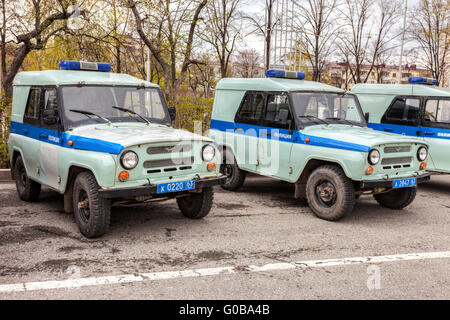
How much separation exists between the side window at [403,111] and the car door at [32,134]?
291 inches

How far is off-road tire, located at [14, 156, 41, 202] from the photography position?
7703 millimetres

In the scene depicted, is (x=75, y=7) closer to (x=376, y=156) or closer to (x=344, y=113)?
(x=344, y=113)

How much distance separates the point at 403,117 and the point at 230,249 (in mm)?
6359

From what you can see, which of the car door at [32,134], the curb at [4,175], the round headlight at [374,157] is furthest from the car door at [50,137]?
the round headlight at [374,157]

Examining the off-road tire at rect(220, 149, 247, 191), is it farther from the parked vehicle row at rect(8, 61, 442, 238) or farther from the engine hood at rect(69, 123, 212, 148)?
the engine hood at rect(69, 123, 212, 148)

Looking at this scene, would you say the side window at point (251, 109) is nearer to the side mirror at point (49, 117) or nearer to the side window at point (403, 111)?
the side window at point (403, 111)

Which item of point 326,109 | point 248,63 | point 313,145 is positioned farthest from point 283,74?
point 248,63

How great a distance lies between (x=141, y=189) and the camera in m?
5.63

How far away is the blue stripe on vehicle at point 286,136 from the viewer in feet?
22.5

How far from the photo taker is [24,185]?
25.8 ft

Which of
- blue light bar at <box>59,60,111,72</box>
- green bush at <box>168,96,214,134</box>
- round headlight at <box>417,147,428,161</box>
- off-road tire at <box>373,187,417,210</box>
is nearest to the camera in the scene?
blue light bar at <box>59,60,111,72</box>

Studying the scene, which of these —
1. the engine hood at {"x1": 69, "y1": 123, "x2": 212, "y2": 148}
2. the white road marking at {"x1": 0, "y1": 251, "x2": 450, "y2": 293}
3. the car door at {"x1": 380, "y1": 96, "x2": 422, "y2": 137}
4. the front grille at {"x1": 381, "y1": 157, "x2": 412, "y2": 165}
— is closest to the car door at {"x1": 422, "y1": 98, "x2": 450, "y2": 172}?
the car door at {"x1": 380, "y1": 96, "x2": 422, "y2": 137}

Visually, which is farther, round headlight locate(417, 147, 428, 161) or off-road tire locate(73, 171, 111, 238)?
round headlight locate(417, 147, 428, 161)

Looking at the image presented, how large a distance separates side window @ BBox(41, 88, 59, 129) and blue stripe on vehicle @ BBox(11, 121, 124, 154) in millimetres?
150
